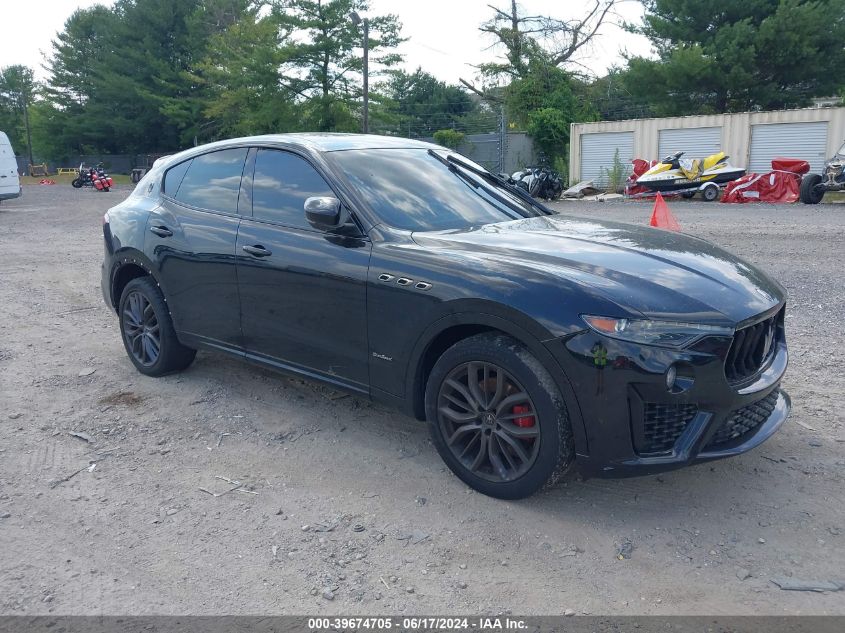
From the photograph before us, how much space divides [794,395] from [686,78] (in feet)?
93.2

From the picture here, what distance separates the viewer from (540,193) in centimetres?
2606

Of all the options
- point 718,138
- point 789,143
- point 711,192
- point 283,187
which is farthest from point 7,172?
point 789,143

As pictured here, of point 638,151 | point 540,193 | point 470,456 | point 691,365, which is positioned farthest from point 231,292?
point 638,151

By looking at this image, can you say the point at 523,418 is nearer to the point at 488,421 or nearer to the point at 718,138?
the point at 488,421

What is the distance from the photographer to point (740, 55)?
28453 mm

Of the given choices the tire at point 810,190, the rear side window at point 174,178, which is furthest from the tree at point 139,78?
the rear side window at point 174,178

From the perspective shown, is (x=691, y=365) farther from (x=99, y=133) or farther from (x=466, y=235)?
(x=99, y=133)

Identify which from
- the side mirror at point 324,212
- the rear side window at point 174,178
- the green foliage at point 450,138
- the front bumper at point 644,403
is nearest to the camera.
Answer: the front bumper at point 644,403

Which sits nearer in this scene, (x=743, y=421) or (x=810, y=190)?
(x=743, y=421)

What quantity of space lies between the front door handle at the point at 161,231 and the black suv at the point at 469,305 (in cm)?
3

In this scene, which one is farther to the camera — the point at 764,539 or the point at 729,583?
the point at 764,539

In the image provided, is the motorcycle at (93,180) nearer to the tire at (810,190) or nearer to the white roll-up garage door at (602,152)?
the white roll-up garage door at (602,152)

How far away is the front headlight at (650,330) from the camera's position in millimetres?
3014

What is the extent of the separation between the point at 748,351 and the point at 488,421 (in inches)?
47.5
